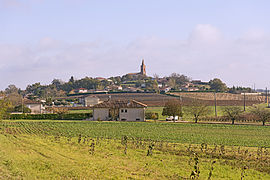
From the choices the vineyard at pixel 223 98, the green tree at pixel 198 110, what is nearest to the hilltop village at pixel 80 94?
the vineyard at pixel 223 98

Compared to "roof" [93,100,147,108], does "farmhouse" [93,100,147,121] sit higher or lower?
lower

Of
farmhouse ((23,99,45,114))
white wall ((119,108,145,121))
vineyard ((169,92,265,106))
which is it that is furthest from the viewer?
vineyard ((169,92,265,106))

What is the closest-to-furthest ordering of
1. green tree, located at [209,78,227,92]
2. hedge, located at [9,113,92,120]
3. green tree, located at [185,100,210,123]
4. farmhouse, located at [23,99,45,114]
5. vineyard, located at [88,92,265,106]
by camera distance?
green tree, located at [185,100,210,123] < hedge, located at [9,113,92,120] < farmhouse, located at [23,99,45,114] < vineyard, located at [88,92,265,106] < green tree, located at [209,78,227,92]

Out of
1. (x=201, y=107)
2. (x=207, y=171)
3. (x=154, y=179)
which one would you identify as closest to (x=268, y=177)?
(x=207, y=171)

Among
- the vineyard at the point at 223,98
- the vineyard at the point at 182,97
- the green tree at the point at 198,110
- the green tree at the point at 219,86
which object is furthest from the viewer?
the green tree at the point at 219,86

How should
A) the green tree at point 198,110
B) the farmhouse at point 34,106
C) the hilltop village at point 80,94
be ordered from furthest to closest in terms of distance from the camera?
the hilltop village at point 80,94, the farmhouse at point 34,106, the green tree at point 198,110

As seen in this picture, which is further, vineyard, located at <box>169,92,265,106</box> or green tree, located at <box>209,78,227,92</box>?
green tree, located at <box>209,78,227,92</box>

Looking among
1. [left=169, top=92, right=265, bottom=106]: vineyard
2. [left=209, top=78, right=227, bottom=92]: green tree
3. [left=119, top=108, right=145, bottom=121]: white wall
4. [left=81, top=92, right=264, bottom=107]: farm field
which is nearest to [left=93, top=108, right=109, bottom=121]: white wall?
[left=119, top=108, right=145, bottom=121]: white wall

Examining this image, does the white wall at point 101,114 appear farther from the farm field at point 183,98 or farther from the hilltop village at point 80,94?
the farm field at point 183,98


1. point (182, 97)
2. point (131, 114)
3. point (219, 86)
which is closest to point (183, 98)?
point (182, 97)

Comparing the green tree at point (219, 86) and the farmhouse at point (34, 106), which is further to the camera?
the green tree at point (219, 86)

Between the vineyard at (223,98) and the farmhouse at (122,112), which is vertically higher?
the vineyard at (223,98)

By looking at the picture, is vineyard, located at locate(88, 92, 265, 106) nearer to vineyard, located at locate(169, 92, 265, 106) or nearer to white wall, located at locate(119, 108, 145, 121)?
vineyard, located at locate(169, 92, 265, 106)

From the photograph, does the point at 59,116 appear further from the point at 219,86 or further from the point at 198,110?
the point at 219,86
